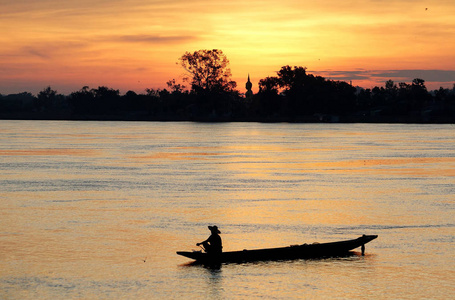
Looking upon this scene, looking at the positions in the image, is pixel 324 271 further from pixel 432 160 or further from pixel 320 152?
pixel 320 152

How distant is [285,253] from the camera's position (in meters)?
30.6

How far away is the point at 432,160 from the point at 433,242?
5780cm

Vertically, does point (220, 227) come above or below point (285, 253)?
below

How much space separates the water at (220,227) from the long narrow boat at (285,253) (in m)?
0.48

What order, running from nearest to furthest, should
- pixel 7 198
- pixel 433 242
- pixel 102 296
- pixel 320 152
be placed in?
1. pixel 102 296
2. pixel 433 242
3. pixel 7 198
4. pixel 320 152

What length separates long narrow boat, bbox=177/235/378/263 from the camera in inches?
1176

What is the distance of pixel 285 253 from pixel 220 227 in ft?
27.9

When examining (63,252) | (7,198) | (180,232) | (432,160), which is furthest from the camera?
(432,160)

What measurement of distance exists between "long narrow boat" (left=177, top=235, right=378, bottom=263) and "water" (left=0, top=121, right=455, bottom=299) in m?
0.48

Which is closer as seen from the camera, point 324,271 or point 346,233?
point 324,271

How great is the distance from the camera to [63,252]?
105 feet

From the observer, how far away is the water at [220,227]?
27.0m

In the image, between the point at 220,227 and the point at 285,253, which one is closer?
the point at 285,253

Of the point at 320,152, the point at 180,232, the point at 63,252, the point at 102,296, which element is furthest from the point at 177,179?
the point at 320,152
